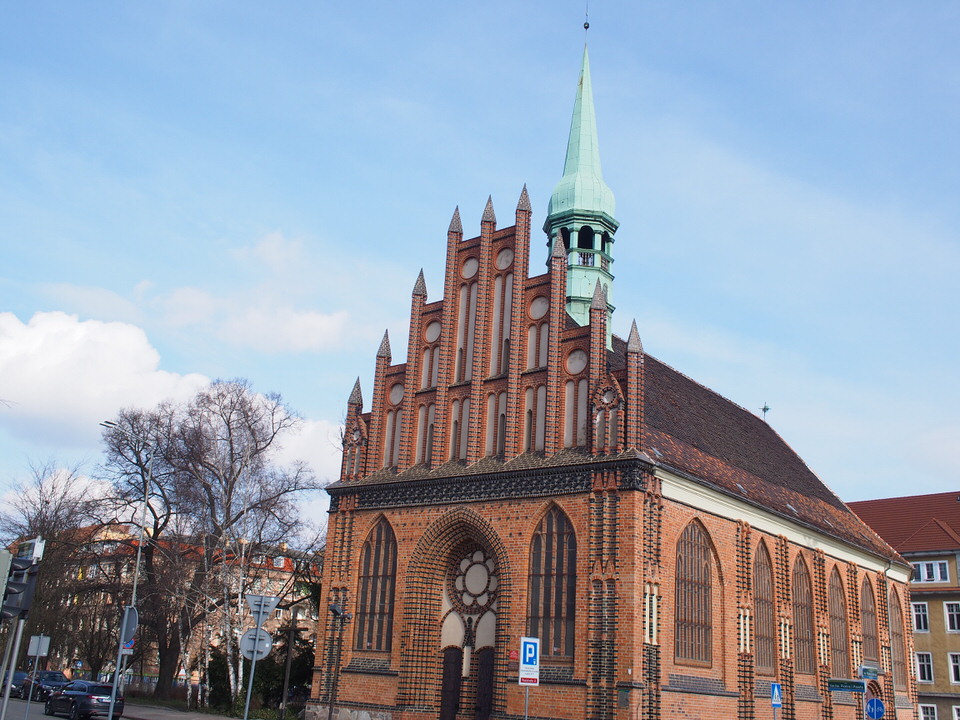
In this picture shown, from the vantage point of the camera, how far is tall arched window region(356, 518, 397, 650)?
31.5m

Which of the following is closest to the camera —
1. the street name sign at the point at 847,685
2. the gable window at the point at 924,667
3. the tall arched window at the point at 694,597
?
the tall arched window at the point at 694,597

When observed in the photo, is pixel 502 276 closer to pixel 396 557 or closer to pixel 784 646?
pixel 396 557

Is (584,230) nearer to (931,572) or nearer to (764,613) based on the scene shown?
(764,613)

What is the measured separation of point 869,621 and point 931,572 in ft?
46.1

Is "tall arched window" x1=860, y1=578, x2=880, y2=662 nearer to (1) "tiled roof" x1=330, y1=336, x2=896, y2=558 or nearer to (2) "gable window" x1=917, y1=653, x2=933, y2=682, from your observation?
(1) "tiled roof" x1=330, y1=336, x2=896, y2=558

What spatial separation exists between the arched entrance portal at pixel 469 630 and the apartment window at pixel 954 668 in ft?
111

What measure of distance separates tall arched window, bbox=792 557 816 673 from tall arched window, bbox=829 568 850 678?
2340mm

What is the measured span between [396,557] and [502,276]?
33.0 ft

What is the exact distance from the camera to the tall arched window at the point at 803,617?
3534 cm

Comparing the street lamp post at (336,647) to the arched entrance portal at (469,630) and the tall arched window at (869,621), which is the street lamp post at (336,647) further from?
the tall arched window at (869,621)

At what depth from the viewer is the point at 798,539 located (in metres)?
36.3

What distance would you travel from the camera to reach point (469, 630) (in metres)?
30.3

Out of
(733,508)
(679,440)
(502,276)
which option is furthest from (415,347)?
(733,508)

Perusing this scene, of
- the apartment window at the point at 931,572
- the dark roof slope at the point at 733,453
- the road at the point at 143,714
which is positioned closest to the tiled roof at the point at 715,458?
the dark roof slope at the point at 733,453
